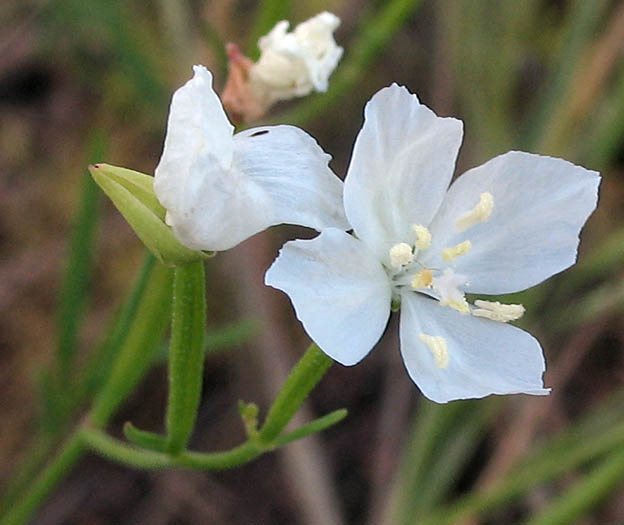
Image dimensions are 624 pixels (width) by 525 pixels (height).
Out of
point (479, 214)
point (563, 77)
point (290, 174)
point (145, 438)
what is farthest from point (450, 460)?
point (290, 174)

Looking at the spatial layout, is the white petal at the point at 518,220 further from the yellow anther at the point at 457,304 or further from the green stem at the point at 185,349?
the green stem at the point at 185,349

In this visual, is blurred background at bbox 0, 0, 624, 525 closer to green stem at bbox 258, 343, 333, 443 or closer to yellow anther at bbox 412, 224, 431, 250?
green stem at bbox 258, 343, 333, 443

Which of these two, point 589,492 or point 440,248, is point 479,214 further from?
point 589,492

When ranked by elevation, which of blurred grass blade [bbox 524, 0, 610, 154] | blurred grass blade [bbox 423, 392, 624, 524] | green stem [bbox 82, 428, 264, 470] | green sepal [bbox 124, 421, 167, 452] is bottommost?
blurred grass blade [bbox 423, 392, 624, 524]

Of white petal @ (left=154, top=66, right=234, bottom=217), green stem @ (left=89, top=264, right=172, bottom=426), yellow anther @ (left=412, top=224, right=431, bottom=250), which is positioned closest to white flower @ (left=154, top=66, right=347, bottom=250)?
white petal @ (left=154, top=66, right=234, bottom=217)

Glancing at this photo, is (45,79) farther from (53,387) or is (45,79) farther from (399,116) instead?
(399,116)

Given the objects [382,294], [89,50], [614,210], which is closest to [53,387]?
[382,294]
